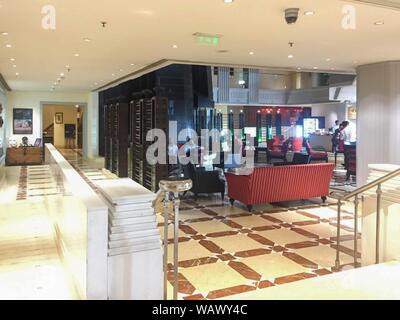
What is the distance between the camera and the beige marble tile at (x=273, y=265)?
4.17 meters

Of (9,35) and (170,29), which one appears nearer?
(170,29)

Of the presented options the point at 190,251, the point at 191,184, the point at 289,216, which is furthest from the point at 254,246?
the point at 191,184

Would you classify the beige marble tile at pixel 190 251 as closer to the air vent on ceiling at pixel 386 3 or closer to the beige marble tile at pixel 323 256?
the beige marble tile at pixel 323 256

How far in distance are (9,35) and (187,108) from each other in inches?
322

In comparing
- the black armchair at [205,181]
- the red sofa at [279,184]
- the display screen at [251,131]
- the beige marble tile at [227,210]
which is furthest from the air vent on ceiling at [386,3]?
the display screen at [251,131]

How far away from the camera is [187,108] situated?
13297 mm

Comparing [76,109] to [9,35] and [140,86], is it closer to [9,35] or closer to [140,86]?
[140,86]

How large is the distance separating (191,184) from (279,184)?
5.34 metres

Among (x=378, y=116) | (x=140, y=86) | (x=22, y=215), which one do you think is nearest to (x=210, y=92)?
(x=140, y=86)

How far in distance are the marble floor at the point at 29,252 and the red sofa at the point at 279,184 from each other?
11.1ft

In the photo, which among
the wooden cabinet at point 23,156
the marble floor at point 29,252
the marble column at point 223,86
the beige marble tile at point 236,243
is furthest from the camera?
the marble column at point 223,86
